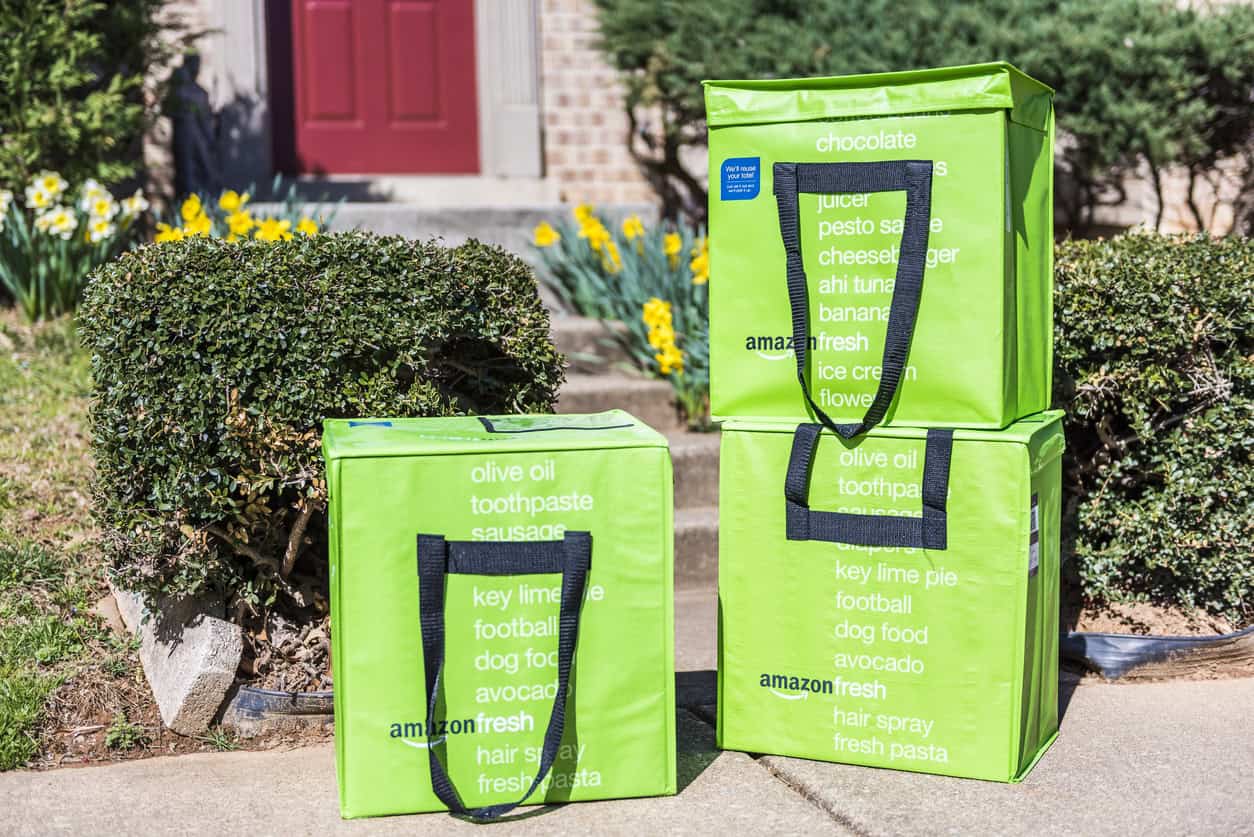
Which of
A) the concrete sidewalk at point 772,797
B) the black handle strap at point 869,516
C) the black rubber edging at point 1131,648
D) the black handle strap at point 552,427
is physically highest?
the black handle strap at point 552,427

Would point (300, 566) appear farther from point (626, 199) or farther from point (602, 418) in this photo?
Result: point (626, 199)

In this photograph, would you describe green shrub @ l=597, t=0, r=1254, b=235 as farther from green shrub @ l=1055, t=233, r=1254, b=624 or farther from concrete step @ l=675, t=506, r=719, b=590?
concrete step @ l=675, t=506, r=719, b=590

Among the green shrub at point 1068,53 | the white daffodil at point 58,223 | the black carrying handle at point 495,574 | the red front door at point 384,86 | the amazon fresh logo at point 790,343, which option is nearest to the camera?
the black carrying handle at point 495,574

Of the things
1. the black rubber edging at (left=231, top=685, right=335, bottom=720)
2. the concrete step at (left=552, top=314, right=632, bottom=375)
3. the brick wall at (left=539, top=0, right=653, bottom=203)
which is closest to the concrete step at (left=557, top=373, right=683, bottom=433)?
the concrete step at (left=552, top=314, right=632, bottom=375)

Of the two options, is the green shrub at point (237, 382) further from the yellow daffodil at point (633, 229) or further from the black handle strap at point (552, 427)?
the yellow daffodil at point (633, 229)

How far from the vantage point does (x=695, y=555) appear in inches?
178

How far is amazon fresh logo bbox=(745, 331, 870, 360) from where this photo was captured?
2926mm

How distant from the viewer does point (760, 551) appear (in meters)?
3.03

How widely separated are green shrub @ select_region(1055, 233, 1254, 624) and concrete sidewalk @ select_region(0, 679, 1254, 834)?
0.61 metres

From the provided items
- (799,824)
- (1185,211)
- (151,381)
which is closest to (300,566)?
(151,381)

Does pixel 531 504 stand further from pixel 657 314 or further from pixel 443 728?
pixel 657 314

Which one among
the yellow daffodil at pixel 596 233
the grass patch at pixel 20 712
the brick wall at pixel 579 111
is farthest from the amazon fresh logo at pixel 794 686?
the brick wall at pixel 579 111

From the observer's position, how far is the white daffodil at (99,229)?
5379mm

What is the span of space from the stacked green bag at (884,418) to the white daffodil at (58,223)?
3.45 m
